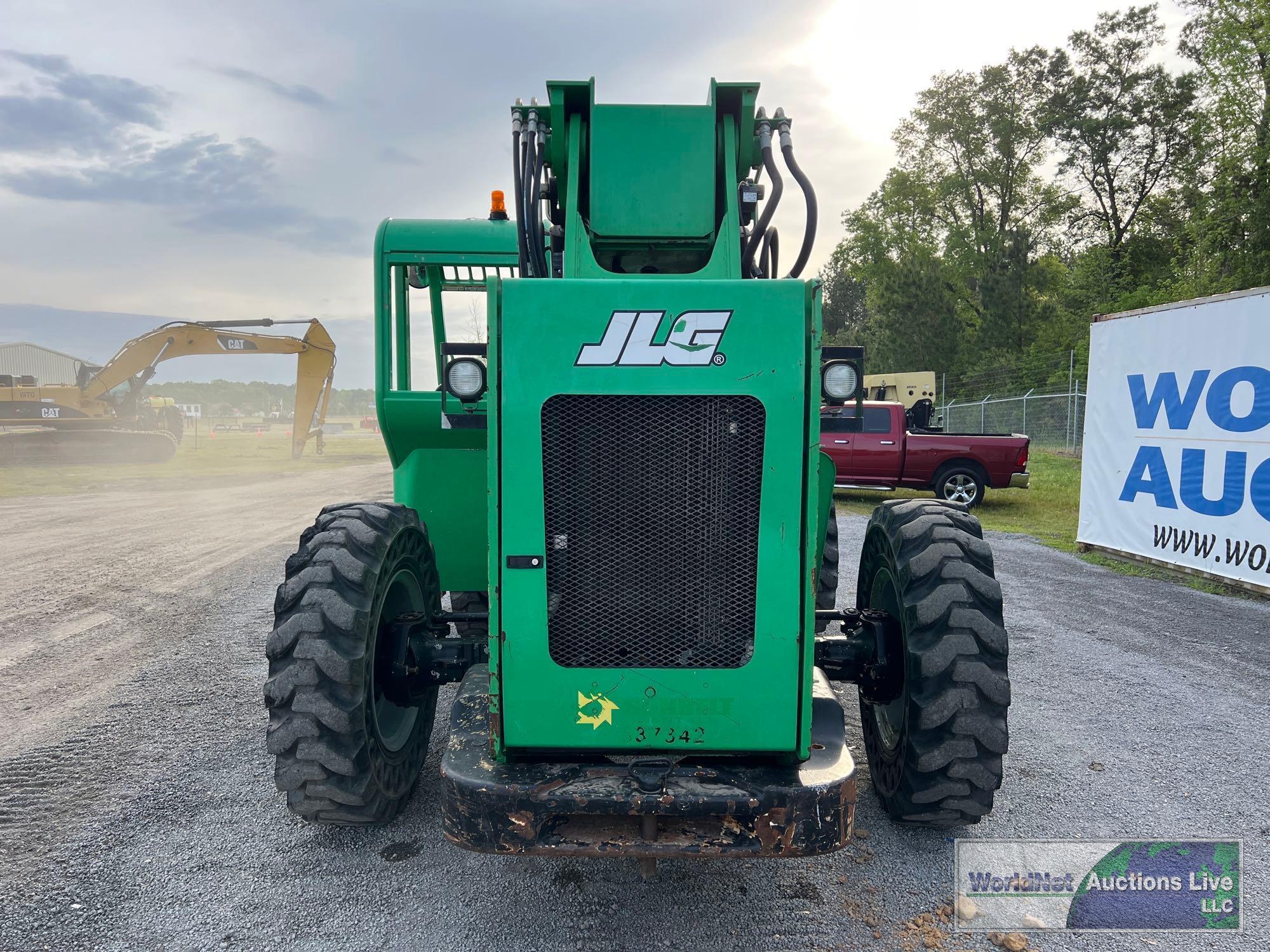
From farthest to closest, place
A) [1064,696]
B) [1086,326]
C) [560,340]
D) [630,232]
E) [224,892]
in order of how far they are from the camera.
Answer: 1. [1086,326]
2. [1064,696]
3. [630,232]
4. [224,892]
5. [560,340]

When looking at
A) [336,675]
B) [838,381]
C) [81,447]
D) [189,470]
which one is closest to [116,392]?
[81,447]

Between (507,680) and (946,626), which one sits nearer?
(507,680)

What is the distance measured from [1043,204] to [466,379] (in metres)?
43.2

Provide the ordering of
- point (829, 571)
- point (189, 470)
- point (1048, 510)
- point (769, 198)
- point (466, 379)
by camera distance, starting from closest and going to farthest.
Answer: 1. point (466, 379)
2. point (769, 198)
3. point (829, 571)
4. point (1048, 510)
5. point (189, 470)

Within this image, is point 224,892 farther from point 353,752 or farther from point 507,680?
point 507,680

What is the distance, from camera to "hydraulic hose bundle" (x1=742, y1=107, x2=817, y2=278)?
12.0 ft

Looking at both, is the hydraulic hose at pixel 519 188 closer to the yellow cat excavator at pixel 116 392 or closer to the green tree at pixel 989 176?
the yellow cat excavator at pixel 116 392

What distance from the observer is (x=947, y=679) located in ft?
10.0

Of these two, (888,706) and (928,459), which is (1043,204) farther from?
(888,706)

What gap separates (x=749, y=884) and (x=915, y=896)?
0.60 metres

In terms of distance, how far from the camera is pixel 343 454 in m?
33.4

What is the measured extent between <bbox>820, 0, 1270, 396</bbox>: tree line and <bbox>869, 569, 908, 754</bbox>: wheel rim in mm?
26978

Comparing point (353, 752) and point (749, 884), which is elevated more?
point (353, 752)

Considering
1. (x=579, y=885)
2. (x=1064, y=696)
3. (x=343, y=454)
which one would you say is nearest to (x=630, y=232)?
(x=579, y=885)
